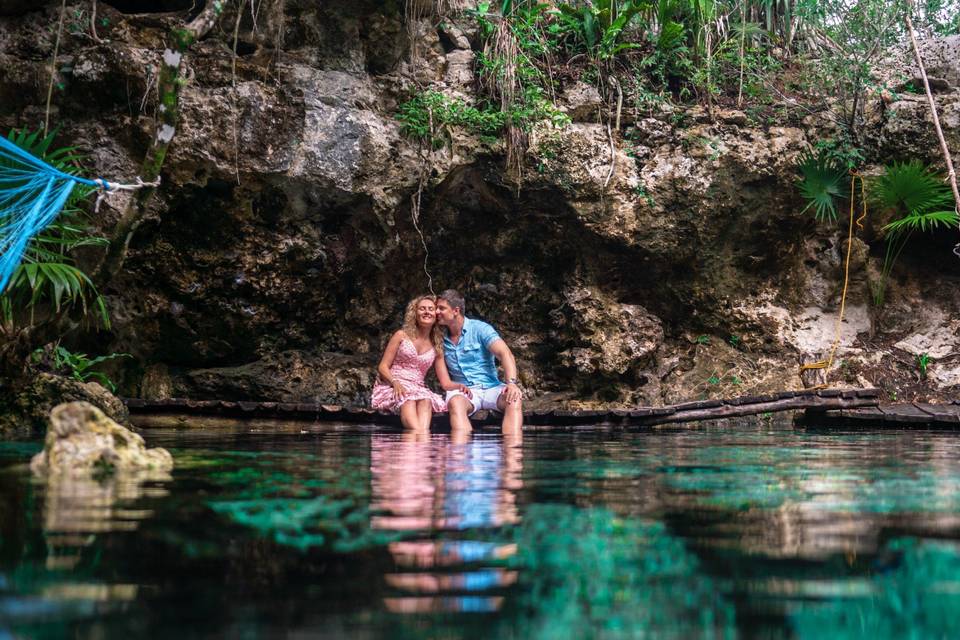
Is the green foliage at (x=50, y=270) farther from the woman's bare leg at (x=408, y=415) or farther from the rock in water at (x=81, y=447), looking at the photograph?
the woman's bare leg at (x=408, y=415)

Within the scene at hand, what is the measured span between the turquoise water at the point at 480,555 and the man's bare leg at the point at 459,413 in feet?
13.5

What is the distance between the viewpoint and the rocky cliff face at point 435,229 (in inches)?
316

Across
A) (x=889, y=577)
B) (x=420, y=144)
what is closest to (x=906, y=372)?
(x=420, y=144)

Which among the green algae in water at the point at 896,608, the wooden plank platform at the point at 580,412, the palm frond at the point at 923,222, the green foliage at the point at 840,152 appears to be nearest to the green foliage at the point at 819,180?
the green foliage at the point at 840,152

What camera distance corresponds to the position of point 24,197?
189 inches

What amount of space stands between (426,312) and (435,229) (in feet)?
7.54

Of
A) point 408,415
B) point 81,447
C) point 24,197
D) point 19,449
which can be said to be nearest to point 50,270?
point 24,197

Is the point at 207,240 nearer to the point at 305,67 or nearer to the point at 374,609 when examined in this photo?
the point at 305,67

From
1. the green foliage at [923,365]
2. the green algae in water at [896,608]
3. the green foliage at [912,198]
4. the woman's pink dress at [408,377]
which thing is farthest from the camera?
the green foliage at [923,365]

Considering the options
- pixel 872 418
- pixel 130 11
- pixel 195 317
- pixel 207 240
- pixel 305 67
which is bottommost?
pixel 872 418

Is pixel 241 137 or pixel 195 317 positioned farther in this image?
pixel 195 317

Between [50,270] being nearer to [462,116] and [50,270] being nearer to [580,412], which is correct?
[580,412]

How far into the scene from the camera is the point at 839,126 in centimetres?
982

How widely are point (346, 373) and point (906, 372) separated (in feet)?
21.9
